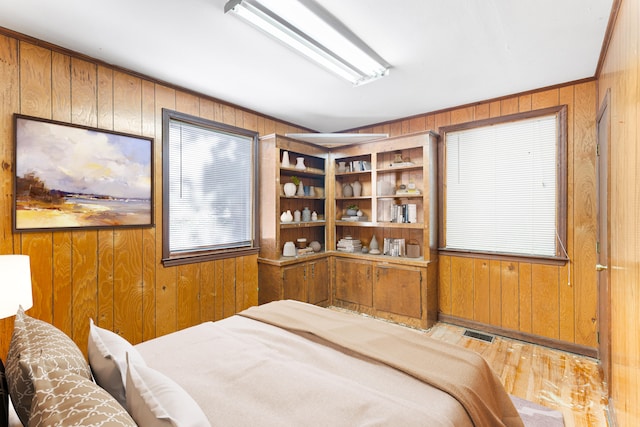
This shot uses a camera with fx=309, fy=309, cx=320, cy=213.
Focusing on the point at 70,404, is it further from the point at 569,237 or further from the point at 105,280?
the point at 569,237

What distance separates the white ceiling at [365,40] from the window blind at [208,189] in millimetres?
476

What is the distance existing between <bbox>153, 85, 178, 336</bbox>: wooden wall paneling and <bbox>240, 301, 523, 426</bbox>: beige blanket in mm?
1251

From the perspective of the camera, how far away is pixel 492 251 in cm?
340

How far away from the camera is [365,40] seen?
2166mm

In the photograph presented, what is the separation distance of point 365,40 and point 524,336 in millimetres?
3224

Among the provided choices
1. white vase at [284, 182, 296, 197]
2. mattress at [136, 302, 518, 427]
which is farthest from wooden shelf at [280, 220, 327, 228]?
mattress at [136, 302, 518, 427]

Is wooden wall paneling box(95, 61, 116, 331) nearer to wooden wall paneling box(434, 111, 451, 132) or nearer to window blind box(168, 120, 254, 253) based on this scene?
window blind box(168, 120, 254, 253)

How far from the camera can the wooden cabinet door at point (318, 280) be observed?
3.99 m

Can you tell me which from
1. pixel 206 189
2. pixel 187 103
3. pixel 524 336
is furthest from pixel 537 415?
pixel 187 103

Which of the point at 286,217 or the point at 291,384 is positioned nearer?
the point at 291,384

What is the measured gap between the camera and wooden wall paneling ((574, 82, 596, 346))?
2.83 m

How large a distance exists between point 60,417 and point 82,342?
214 centimetres

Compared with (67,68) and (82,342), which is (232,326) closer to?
(82,342)

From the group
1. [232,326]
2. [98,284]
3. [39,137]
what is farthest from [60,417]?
[39,137]
